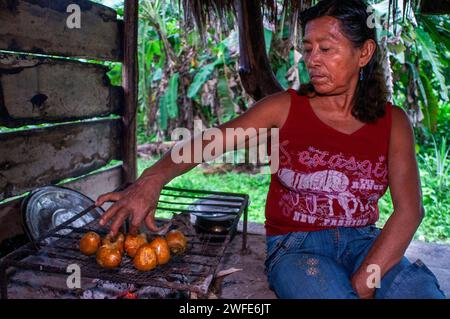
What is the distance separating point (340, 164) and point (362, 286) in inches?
21.5

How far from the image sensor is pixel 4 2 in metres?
2.16

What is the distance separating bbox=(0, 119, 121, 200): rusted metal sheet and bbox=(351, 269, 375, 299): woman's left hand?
1912 mm

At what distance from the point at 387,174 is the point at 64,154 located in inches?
79.8

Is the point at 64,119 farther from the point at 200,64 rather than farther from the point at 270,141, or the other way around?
the point at 200,64

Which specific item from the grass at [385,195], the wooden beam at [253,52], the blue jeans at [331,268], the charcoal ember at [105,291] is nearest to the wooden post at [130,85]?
the wooden beam at [253,52]

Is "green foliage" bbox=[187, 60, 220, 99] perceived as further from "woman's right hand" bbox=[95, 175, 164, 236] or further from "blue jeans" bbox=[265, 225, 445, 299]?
"woman's right hand" bbox=[95, 175, 164, 236]

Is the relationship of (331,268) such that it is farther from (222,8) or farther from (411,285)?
(222,8)

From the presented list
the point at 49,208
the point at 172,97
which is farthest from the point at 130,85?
the point at 172,97

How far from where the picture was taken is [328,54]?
1.85 m

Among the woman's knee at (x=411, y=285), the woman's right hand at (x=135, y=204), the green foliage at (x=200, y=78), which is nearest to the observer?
the woman's right hand at (x=135, y=204)

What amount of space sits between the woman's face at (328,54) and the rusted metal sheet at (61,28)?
1.58 m

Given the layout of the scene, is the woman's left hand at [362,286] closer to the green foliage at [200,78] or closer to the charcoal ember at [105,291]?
the charcoal ember at [105,291]

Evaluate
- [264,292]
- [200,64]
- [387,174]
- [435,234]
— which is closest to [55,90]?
[264,292]

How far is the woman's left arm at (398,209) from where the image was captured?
5.75 feet
